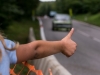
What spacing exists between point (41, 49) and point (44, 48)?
23 millimetres

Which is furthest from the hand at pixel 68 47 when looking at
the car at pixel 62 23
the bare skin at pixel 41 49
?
the car at pixel 62 23

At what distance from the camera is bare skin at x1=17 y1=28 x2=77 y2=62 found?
2.64 m

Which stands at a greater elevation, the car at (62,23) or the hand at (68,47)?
the hand at (68,47)

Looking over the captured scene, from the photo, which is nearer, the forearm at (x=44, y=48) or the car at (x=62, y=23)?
the forearm at (x=44, y=48)

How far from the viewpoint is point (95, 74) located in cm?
955

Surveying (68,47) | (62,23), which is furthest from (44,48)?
(62,23)

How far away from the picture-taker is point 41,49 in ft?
8.82

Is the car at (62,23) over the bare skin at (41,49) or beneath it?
beneath

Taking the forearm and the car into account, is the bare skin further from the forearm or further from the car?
the car

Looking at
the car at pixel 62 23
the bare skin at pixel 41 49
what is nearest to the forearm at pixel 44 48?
the bare skin at pixel 41 49

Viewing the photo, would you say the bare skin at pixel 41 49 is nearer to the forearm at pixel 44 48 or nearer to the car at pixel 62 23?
the forearm at pixel 44 48

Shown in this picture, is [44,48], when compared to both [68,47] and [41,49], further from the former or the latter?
[68,47]

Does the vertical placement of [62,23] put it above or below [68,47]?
below

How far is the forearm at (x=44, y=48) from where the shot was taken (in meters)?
2.67
